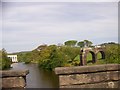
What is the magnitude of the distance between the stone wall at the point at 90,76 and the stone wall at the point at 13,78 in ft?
2.32

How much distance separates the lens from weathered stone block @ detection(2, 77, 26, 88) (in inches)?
191

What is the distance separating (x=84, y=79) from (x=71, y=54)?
43258 millimetres

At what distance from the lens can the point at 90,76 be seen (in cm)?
505

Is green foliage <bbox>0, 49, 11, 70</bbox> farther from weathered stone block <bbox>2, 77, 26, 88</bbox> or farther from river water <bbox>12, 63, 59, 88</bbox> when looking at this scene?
river water <bbox>12, 63, 59, 88</bbox>

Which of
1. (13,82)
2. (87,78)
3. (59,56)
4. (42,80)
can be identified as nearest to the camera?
(13,82)

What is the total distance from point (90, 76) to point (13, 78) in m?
1.57

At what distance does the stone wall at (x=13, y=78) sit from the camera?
4.86 m

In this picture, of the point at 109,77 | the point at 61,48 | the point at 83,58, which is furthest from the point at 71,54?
the point at 109,77

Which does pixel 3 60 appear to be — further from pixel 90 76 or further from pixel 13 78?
pixel 90 76

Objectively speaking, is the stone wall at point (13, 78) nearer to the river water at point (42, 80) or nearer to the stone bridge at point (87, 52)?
the river water at point (42, 80)

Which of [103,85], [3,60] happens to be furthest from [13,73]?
[3,60]

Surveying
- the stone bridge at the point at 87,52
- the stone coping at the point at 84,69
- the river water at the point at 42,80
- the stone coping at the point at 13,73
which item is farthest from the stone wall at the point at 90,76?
the stone bridge at the point at 87,52

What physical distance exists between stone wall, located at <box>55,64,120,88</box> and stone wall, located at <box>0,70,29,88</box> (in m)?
0.71

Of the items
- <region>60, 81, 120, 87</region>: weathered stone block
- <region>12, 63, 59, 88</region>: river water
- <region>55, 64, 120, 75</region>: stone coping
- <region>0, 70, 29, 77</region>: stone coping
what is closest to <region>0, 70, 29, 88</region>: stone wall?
<region>0, 70, 29, 77</region>: stone coping
